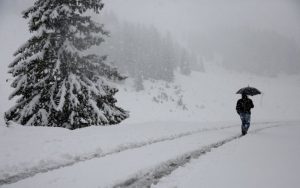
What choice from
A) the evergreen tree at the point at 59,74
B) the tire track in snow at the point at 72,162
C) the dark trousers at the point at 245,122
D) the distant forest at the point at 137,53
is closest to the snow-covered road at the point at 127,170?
the tire track in snow at the point at 72,162

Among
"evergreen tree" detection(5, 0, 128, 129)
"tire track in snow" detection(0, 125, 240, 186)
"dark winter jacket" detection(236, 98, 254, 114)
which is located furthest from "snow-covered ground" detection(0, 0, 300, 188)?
"dark winter jacket" detection(236, 98, 254, 114)

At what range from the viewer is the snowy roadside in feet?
17.1

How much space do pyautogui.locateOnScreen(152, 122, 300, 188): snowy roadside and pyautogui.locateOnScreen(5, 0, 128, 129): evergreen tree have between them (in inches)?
222

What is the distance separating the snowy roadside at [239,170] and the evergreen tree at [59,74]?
5.65m

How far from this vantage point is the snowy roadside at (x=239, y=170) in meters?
5.22

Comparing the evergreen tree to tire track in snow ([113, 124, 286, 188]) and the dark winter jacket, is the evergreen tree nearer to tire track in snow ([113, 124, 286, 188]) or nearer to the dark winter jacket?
tire track in snow ([113, 124, 286, 188])

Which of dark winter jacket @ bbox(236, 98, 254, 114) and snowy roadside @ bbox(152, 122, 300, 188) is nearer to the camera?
snowy roadside @ bbox(152, 122, 300, 188)

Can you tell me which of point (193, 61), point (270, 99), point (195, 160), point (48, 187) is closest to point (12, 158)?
point (48, 187)

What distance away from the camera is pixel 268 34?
140m

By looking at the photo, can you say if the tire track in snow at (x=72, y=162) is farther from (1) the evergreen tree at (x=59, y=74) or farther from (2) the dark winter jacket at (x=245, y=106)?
(2) the dark winter jacket at (x=245, y=106)

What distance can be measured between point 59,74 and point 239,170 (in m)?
8.07

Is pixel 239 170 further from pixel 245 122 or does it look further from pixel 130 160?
pixel 245 122

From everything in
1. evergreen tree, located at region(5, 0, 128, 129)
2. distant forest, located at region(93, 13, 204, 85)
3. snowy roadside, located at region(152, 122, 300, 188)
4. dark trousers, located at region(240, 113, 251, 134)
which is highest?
distant forest, located at region(93, 13, 204, 85)

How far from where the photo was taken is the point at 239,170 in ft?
20.2
